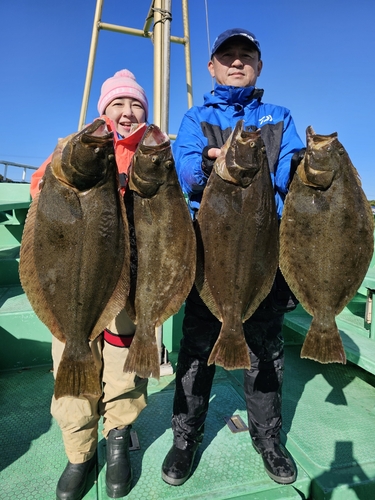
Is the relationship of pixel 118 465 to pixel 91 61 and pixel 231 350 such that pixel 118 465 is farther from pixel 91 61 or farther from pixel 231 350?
pixel 91 61

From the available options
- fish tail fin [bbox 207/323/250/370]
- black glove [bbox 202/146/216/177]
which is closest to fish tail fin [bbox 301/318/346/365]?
fish tail fin [bbox 207/323/250/370]

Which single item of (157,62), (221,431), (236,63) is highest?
(157,62)

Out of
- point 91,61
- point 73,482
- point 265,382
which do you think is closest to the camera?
point 73,482

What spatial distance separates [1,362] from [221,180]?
3.66m

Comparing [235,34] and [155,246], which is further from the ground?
[235,34]

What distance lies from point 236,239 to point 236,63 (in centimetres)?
149

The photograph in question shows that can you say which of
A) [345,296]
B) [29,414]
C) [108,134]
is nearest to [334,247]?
[345,296]

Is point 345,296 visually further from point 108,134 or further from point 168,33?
point 168,33

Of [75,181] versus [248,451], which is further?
[248,451]

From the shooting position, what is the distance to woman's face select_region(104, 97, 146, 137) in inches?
108

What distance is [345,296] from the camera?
2.24 meters

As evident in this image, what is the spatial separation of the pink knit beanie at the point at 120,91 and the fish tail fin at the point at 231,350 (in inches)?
77.5

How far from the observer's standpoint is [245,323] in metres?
2.71

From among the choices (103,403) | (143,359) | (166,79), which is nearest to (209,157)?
(143,359)
